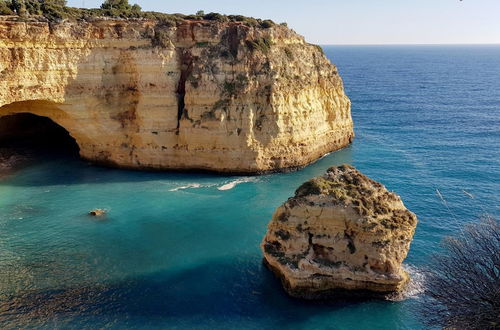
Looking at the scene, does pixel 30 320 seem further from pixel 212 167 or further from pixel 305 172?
pixel 305 172

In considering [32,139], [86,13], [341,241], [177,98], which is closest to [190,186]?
[177,98]

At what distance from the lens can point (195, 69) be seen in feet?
139

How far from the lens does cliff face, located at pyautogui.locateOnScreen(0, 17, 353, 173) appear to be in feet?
136

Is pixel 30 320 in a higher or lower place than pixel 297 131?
lower

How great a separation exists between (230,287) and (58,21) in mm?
30786

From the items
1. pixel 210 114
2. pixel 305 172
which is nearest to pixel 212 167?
pixel 210 114

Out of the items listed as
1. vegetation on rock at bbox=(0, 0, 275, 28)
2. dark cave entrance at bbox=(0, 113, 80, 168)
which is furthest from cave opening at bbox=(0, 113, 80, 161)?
vegetation on rock at bbox=(0, 0, 275, 28)

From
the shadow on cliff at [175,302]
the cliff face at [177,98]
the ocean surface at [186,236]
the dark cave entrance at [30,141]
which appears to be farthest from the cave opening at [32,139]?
the shadow on cliff at [175,302]

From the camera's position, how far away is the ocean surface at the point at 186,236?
71.1 feet

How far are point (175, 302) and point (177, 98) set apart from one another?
2537cm

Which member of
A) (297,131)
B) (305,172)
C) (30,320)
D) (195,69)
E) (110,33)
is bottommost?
(30,320)

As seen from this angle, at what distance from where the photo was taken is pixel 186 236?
30078mm

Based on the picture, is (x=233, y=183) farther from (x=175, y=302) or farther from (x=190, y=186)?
(x=175, y=302)

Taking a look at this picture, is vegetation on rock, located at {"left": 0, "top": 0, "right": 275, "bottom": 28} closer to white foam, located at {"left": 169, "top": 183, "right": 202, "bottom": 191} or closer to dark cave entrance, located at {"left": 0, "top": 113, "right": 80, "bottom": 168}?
dark cave entrance, located at {"left": 0, "top": 113, "right": 80, "bottom": 168}
